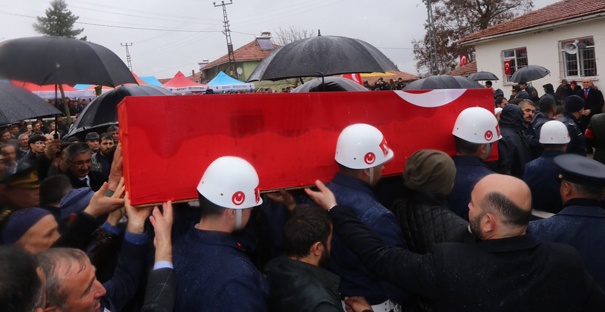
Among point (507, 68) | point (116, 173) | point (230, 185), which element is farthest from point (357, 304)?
point (507, 68)

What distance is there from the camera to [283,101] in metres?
2.75

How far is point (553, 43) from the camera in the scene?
60.4ft

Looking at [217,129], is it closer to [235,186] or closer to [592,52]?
[235,186]

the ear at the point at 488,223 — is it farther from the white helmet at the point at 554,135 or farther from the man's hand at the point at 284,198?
the white helmet at the point at 554,135

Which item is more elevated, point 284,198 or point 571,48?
point 571,48

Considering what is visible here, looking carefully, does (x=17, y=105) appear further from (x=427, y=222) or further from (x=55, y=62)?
(x=427, y=222)

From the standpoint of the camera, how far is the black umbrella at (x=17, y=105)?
3.21 metres

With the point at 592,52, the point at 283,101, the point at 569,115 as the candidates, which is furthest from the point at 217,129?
the point at 592,52

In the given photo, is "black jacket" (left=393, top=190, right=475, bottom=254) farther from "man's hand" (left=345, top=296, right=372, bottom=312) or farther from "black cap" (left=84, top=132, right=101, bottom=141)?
"black cap" (left=84, top=132, right=101, bottom=141)

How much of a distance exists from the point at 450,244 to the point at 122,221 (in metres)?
1.80

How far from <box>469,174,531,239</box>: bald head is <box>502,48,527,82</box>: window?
20.6 m

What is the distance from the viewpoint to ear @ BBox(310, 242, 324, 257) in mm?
2137

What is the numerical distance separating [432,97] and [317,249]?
1718 millimetres

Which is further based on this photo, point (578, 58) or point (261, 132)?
point (578, 58)
